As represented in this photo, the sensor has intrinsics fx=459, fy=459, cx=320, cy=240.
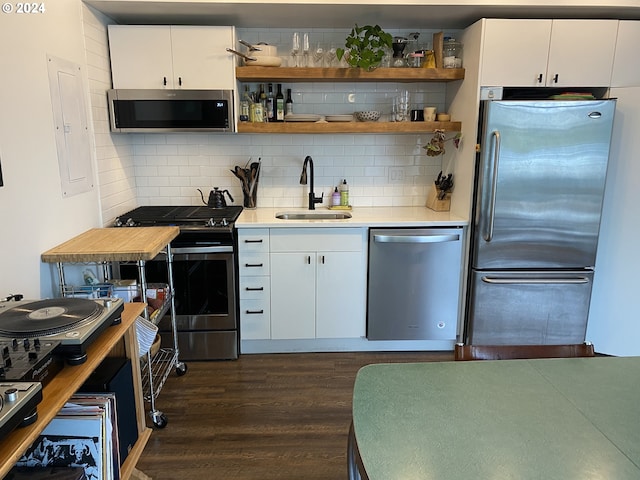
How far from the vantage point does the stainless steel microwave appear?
2.97m

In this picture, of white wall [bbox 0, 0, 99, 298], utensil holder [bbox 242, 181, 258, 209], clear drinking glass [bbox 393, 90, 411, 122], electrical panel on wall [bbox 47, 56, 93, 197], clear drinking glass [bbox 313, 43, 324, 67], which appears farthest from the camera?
utensil holder [bbox 242, 181, 258, 209]

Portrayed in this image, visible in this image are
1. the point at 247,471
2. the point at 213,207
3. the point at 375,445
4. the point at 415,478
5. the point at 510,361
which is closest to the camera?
the point at 415,478

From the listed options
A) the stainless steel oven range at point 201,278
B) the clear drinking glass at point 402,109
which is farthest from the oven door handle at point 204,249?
the clear drinking glass at point 402,109

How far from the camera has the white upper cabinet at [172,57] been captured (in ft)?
9.58

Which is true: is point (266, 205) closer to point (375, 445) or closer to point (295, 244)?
point (295, 244)

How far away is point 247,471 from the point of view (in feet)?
6.82

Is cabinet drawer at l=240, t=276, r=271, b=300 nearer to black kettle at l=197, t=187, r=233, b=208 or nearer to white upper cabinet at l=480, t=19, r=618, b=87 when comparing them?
black kettle at l=197, t=187, r=233, b=208

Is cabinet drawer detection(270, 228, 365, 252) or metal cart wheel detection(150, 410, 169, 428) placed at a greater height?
cabinet drawer detection(270, 228, 365, 252)

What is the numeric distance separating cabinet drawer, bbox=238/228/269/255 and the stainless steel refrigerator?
1348 mm

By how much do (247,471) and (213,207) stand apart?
1864mm

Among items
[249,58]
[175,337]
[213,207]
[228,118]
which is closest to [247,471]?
[175,337]

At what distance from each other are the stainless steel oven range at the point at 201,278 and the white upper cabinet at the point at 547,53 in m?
1.94

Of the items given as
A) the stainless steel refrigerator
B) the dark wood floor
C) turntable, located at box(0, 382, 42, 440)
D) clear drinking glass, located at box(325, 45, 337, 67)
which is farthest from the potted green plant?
turntable, located at box(0, 382, 42, 440)

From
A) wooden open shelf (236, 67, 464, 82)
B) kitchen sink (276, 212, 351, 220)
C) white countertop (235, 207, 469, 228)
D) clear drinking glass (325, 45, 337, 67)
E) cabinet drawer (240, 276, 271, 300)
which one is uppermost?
clear drinking glass (325, 45, 337, 67)
